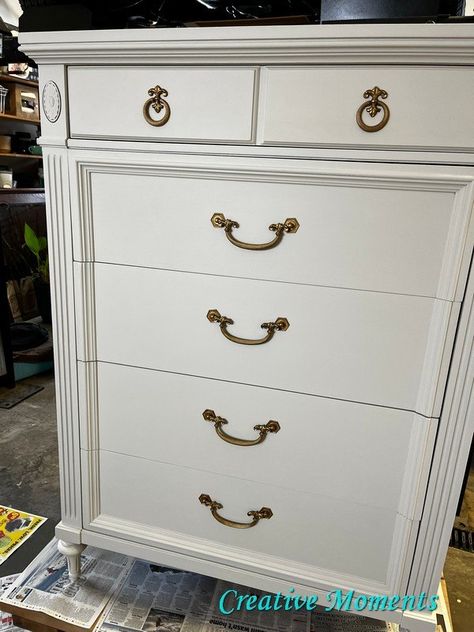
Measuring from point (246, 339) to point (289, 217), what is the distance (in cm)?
22

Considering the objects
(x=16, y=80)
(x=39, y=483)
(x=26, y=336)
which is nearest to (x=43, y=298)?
(x=26, y=336)

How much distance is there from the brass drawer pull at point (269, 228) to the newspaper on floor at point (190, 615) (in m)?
0.80

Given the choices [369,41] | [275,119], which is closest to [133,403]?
[275,119]

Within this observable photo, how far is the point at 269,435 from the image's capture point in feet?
2.86

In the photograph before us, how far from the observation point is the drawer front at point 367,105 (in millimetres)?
674

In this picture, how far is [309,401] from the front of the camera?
0.83m

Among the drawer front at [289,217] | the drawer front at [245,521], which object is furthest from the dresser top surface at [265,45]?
the drawer front at [245,521]

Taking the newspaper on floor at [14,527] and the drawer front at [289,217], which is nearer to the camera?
the drawer front at [289,217]

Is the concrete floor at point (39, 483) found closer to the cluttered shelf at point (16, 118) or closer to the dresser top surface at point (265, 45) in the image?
the dresser top surface at point (265, 45)

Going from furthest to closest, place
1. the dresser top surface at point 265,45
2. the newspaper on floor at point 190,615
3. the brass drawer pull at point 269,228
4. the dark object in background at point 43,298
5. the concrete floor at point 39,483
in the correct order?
the dark object in background at point 43,298, the concrete floor at point 39,483, the newspaper on floor at point 190,615, the brass drawer pull at point 269,228, the dresser top surface at point 265,45

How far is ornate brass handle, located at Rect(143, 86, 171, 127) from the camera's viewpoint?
77cm

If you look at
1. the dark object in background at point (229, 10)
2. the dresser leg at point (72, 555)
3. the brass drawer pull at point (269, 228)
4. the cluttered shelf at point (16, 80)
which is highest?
the cluttered shelf at point (16, 80)

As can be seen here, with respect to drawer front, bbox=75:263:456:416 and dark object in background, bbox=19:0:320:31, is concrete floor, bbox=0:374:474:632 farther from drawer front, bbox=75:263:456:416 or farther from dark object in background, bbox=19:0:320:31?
dark object in background, bbox=19:0:320:31

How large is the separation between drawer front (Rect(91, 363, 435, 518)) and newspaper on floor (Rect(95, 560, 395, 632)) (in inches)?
14.5
